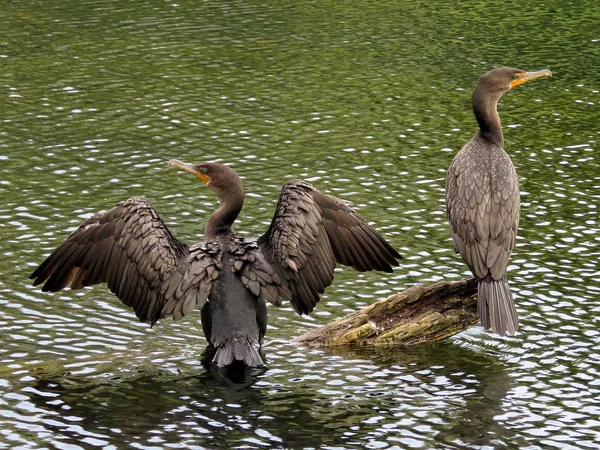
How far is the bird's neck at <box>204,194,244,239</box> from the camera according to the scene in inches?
452

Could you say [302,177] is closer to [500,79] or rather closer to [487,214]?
[500,79]

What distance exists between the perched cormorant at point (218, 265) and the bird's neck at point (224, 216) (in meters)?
0.23

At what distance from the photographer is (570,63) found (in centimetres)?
2286

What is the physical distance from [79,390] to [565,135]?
10.6 metres

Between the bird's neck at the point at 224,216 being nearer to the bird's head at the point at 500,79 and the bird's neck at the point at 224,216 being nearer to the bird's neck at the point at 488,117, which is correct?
the bird's neck at the point at 488,117

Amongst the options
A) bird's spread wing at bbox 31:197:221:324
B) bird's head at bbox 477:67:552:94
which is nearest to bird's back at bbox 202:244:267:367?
bird's spread wing at bbox 31:197:221:324

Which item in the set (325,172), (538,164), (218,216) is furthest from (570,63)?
(218,216)

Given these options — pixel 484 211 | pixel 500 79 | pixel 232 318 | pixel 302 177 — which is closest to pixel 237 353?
pixel 232 318

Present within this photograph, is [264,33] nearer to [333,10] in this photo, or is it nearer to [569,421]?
[333,10]

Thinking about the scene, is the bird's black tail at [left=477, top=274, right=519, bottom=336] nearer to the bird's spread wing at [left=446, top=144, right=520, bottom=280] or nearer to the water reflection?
the bird's spread wing at [left=446, top=144, right=520, bottom=280]

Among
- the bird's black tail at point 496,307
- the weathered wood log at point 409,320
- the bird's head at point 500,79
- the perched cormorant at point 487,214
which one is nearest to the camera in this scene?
the bird's black tail at point 496,307

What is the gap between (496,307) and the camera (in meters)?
11.1

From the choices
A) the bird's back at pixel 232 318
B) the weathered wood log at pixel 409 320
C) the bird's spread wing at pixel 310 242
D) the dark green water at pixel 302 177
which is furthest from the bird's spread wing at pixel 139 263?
the weathered wood log at pixel 409 320

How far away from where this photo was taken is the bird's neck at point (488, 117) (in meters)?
12.9
